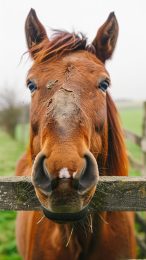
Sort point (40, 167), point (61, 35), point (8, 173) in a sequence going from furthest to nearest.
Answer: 1. point (8, 173)
2. point (61, 35)
3. point (40, 167)

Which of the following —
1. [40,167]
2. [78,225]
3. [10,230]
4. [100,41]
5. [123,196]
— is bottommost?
[10,230]

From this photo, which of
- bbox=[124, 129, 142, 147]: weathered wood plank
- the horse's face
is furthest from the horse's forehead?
bbox=[124, 129, 142, 147]: weathered wood plank

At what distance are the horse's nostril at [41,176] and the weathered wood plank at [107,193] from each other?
0.70 feet

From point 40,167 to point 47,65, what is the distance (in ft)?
3.77

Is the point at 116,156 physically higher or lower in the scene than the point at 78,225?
higher

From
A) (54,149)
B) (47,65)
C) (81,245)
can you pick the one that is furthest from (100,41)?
(81,245)

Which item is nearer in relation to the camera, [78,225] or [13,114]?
[78,225]

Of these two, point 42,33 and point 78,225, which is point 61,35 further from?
point 78,225

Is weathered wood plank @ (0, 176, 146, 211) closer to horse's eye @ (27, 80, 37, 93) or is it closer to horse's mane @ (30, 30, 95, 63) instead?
horse's eye @ (27, 80, 37, 93)

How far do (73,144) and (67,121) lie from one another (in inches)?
7.4

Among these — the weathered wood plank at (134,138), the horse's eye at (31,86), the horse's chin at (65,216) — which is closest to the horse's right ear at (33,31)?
the horse's eye at (31,86)

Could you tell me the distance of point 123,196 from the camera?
81.0 inches

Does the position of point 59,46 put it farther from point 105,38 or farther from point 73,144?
point 73,144

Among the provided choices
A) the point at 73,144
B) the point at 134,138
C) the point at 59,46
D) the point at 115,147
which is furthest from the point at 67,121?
the point at 134,138
